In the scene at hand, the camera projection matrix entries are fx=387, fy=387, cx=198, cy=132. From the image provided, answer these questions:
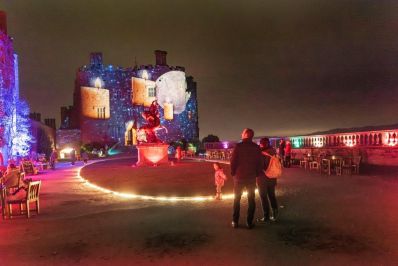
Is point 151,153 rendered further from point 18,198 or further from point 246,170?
point 246,170

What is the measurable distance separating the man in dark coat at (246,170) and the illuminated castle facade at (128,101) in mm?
52549

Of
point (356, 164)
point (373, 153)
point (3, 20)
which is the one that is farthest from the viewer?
point (3, 20)

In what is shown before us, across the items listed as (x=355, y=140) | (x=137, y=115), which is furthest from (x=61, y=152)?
(x=355, y=140)

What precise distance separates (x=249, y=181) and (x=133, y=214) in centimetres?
314

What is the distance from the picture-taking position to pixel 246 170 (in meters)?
7.22

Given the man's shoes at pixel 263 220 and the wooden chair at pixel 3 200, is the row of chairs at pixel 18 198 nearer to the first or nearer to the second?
the wooden chair at pixel 3 200

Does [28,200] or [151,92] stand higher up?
[151,92]

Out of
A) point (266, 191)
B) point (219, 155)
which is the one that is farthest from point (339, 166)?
point (219, 155)

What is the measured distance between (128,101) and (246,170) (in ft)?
181

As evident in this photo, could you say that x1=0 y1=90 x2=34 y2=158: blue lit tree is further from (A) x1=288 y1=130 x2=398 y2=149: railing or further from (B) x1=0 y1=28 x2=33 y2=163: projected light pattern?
(A) x1=288 y1=130 x2=398 y2=149: railing

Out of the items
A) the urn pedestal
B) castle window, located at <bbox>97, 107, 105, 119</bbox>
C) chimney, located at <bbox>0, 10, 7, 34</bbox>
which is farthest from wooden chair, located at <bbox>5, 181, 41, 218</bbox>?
castle window, located at <bbox>97, 107, 105, 119</bbox>

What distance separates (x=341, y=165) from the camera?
54.2ft

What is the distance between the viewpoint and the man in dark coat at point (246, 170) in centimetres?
721

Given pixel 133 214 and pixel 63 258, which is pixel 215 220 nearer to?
pixel 133 214
